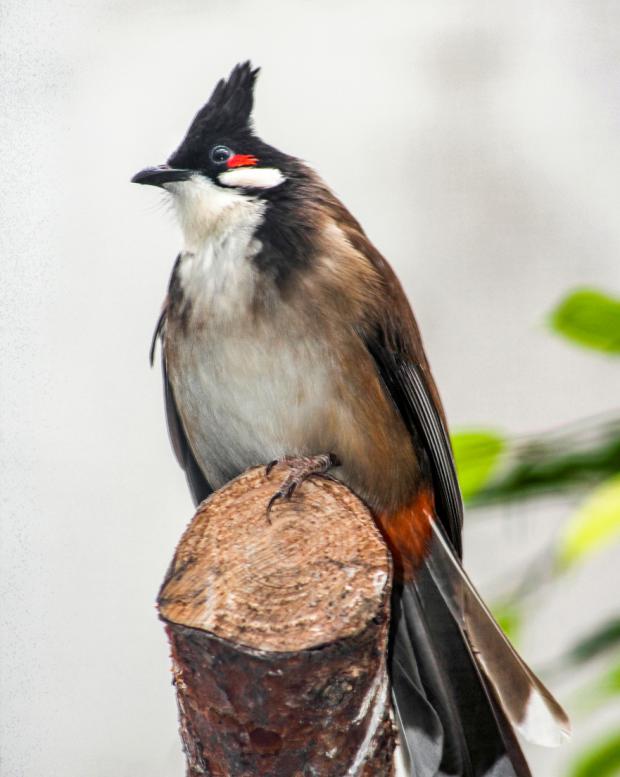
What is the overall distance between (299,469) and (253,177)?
1.46 ft

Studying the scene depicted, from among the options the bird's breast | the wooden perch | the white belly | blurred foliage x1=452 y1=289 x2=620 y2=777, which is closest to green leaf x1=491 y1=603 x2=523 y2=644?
blurred foliage x1=452 y1=289 x2=620 y2=777

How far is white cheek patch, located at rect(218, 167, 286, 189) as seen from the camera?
1405mm

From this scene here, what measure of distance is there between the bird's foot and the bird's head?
0.38 meters

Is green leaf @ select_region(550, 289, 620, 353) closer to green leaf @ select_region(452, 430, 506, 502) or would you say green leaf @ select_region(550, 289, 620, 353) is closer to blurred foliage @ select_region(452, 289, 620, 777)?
blurred foliage @ select_region(452, 289, 620, 777)

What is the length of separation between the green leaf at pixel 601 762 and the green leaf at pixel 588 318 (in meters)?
0.56

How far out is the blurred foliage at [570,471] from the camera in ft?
4.64

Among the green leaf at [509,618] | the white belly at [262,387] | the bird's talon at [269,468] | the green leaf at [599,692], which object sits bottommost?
the green leaf at [599,692]

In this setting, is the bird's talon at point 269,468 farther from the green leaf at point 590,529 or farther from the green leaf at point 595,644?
the green leaf at point 595,644

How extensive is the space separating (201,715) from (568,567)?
1.41 ft

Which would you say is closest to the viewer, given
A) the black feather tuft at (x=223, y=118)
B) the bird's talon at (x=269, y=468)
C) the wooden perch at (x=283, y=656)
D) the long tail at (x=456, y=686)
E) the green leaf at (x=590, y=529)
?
the wooden perch at (x=283, y=656)

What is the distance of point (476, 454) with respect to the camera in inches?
58.4

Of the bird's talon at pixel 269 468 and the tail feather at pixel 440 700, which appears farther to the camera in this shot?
the tail feather at pixel 440 700

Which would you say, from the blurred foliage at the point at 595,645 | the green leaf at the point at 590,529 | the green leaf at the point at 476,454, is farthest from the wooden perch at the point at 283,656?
the blurred foliage at the point at 595,645

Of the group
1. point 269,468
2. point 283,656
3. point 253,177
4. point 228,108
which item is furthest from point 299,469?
point 228,108
